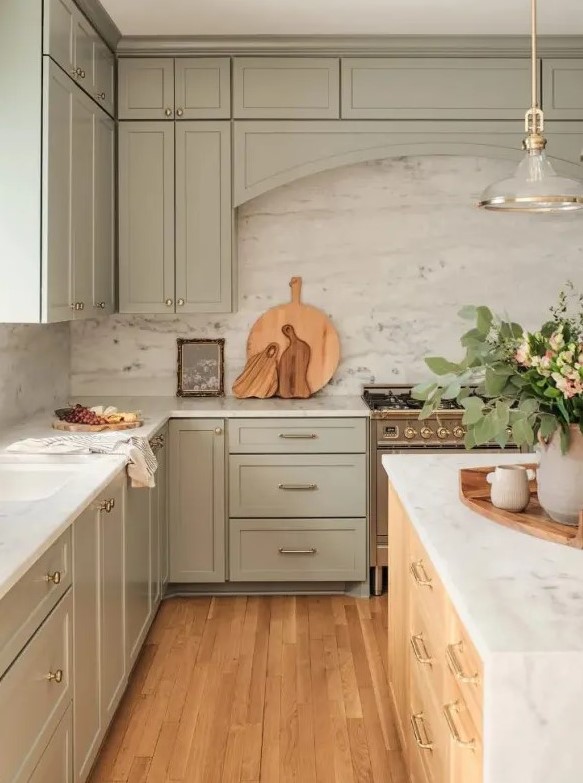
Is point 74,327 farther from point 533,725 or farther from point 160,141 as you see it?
point 533,725

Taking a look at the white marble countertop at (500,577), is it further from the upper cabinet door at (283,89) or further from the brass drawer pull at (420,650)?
the upper cabinet door at (283,89)

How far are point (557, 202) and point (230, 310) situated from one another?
2.35 metres

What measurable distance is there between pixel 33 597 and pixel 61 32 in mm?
2208

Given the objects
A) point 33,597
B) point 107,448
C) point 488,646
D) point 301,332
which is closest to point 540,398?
point 488,646

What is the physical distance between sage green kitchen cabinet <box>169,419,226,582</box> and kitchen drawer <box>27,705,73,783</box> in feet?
6.36

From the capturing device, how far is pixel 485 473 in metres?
Answer: 2.56

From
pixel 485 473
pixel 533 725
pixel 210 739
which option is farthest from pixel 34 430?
pixel 533 725

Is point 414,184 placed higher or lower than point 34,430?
higher

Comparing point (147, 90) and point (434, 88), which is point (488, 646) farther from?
point (147, 90)

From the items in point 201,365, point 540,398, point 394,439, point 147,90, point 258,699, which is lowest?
point 258,699

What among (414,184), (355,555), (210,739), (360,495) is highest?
(414,184)

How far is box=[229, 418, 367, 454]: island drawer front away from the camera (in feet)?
13.9

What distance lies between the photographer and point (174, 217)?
4363 mm

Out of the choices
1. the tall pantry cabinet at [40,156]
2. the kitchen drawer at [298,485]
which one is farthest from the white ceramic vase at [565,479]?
the kitchen drawer at [298,485]
